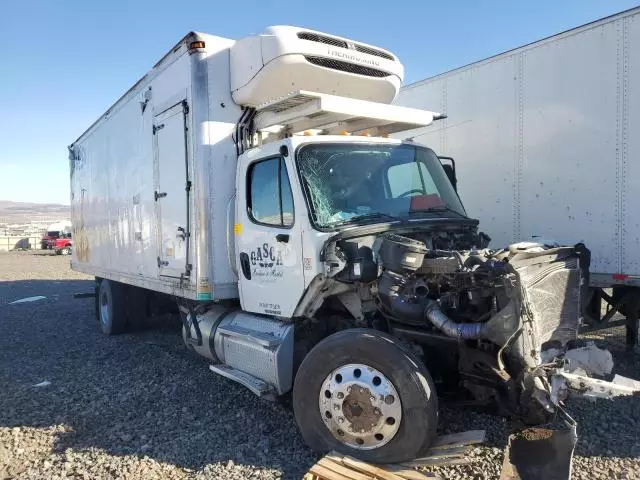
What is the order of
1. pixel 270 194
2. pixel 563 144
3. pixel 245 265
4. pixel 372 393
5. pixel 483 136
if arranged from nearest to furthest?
pixel 372 393, pixel 270 194, pixel 245 265, pixel 563 144, pixel 483 136

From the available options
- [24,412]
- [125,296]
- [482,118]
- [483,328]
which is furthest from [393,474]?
[125,296]

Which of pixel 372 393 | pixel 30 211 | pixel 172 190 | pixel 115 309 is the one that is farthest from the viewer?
pixel 30 211

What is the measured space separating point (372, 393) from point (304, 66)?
316cm

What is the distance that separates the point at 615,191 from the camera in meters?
5.63

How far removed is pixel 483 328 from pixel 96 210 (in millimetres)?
7457

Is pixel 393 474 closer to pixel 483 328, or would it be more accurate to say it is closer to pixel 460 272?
pixel 483 328

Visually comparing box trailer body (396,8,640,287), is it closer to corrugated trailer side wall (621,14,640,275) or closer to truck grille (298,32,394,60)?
corrugated trailer side wall (621,14,640,275)

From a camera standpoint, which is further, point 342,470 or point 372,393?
point 372,393

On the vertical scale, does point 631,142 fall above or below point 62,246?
above

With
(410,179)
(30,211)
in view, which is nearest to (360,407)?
(410,179)

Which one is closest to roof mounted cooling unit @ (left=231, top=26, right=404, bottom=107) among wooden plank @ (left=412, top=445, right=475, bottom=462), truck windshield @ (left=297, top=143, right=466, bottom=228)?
truck windshield @ (left=297, top=143, right=466, bottom=228)

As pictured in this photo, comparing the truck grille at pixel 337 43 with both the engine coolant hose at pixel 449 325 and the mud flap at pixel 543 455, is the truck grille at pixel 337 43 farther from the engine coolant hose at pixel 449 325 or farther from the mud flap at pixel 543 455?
the mud flap at pixel 543 455

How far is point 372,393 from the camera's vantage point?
3.76 meters

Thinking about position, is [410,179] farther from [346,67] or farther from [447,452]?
[447,452]
